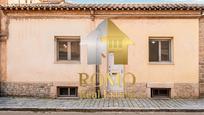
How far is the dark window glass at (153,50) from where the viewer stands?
14.1 metres

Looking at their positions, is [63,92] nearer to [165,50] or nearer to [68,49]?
[68,49]

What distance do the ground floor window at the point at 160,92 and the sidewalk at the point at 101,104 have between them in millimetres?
759

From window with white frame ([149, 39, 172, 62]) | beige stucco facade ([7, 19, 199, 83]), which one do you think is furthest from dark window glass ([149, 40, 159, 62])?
beige stucco facade ([7, 19, 199, 83])

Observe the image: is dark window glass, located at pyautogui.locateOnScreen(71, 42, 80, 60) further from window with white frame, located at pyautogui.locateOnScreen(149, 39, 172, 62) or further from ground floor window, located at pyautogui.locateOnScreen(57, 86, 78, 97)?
window with white frame, located at pyautogui.locateOnScreen(149, 39, 172, 62)

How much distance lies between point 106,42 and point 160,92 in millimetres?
3657

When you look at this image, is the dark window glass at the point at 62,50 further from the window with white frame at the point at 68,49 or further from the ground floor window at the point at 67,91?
the ground floor window at the point at 67,91

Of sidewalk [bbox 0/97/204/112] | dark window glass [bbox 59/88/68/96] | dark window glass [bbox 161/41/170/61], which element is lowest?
sidewalk [bbox 0/97/204/112]

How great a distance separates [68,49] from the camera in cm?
A: 1430

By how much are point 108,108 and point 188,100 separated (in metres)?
4.24

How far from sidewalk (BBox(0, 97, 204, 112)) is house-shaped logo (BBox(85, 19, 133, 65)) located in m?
2.12

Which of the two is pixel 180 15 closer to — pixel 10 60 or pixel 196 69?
pixel 196 69

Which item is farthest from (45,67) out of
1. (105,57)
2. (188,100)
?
(188,100)

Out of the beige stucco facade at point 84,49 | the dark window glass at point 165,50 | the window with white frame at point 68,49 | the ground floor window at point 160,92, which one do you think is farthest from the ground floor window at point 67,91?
the dark window glass at point 165,50

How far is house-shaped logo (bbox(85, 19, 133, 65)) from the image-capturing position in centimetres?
1391
